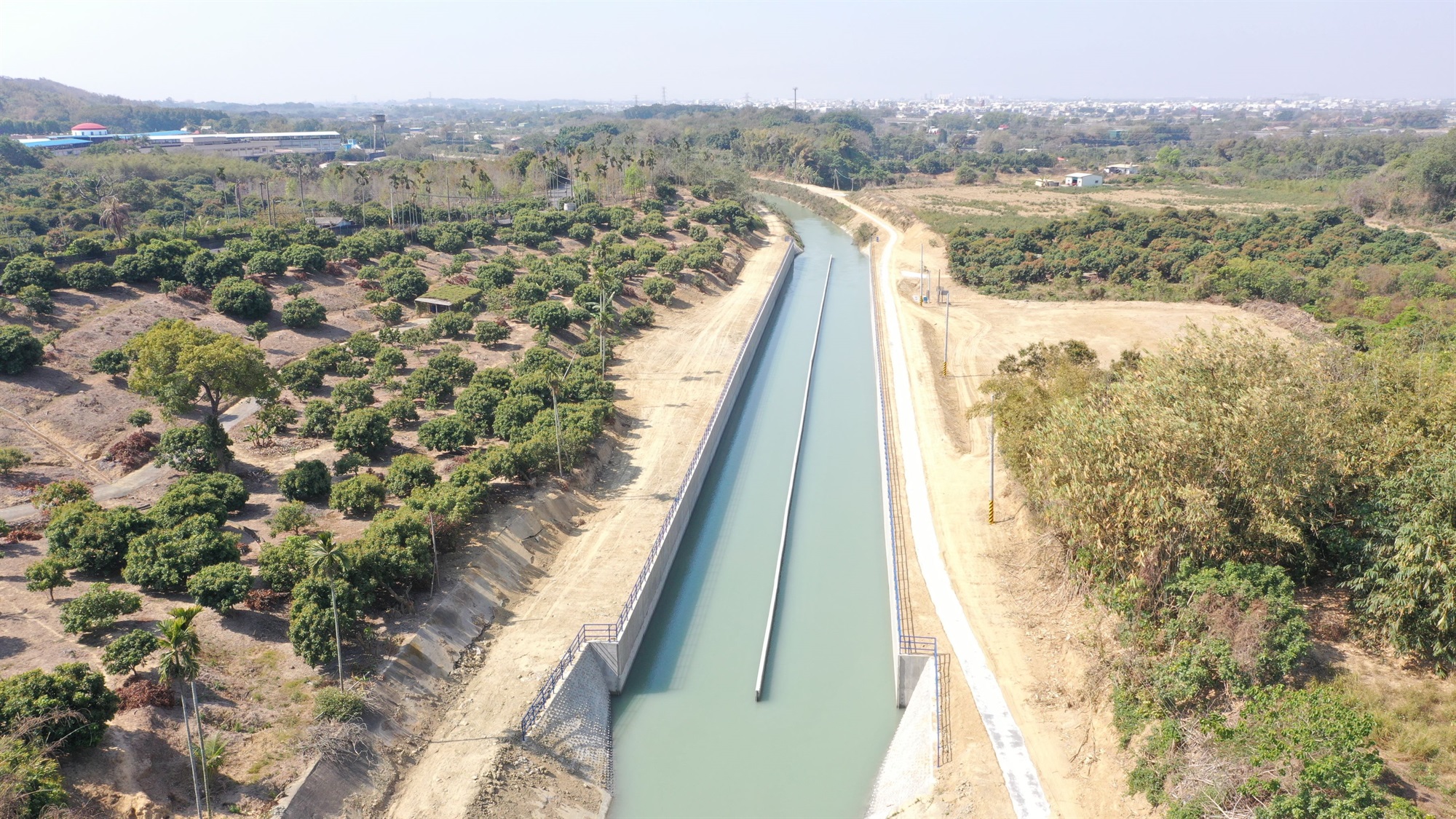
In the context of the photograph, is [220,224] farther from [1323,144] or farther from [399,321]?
[1323,144]

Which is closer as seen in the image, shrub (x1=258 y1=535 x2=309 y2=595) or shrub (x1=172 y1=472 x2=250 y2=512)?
shrub (x1=258 y1=535 x2=309 y2=595)

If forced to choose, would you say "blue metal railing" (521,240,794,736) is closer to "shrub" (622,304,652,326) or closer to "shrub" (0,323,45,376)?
"shrub" (622,304,652,326)

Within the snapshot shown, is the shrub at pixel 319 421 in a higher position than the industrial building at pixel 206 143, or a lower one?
lower

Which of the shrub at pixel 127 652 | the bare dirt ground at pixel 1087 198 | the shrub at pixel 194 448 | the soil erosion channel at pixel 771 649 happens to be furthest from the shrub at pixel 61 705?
the bare dirt ground at pixel 1087 198

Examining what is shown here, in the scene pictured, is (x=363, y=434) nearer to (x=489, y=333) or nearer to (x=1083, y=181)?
(x=489, y=333)

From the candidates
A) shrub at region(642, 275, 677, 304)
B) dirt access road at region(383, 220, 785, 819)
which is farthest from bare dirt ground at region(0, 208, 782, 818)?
Answer: shrub at region(642, 275, 677, 304)

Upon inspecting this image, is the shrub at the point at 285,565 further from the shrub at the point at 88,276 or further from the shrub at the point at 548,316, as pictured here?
the shrub at the point at 88,276
